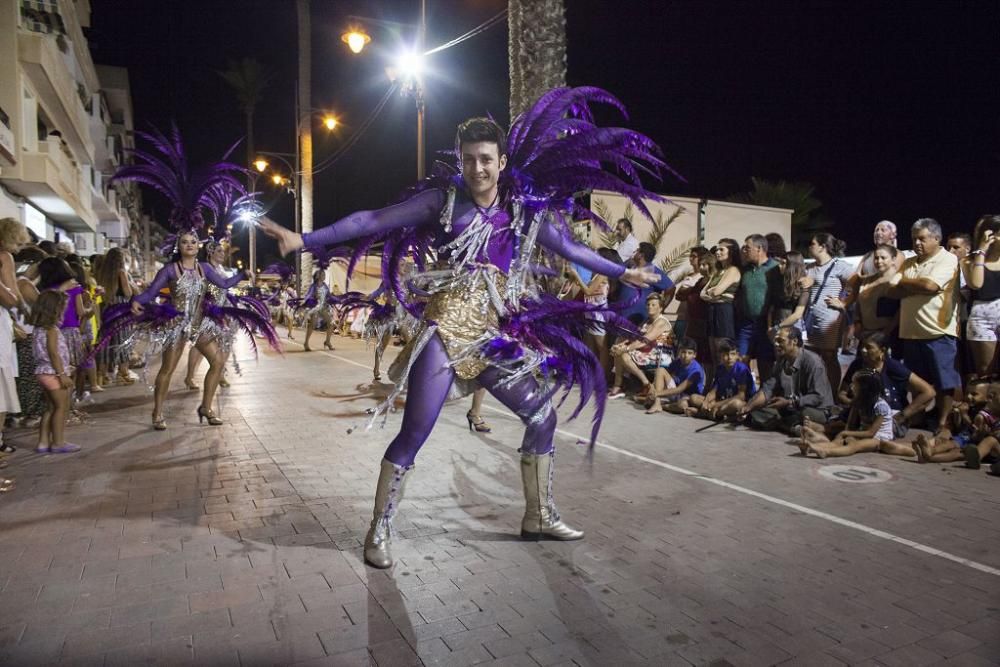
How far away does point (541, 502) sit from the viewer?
3.88 metres

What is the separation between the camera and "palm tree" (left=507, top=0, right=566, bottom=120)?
8633 millimetres

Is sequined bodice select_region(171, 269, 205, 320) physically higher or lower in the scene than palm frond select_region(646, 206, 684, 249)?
lower

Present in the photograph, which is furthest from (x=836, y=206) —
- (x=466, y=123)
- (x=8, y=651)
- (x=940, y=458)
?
(x=8, y=651)

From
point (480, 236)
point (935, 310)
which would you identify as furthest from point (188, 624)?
point (935, 310)

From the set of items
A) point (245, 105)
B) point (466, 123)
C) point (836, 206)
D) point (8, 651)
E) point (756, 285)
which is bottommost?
point (8, 651)

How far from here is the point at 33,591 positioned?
3.21 metres

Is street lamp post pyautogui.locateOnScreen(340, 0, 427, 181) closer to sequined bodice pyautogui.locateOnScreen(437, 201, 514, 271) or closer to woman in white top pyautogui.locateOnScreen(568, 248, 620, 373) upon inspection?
woman in white top pyautogui.locateOnScreen(568, 248, 620, 373)

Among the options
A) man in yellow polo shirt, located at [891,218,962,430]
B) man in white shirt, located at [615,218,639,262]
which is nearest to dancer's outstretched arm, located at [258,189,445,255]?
man in yellow polo shirt, located at [891,218,962,430]

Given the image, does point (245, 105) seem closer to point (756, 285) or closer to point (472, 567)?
point (756, 285)

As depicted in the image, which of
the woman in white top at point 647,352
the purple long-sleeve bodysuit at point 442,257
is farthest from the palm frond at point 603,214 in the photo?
the purple long-sleeve bodysuit at point 442,257

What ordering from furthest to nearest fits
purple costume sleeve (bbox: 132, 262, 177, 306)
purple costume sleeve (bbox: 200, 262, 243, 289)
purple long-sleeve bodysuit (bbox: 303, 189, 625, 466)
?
1. purple costume sleeve (bbox: 200, 262, 243, 289)
2. purple costume sleeve (bbox: 132, 262, 177, 306)
3. purple long-sleeve bodysuit (bbox: 303, 189, 625, 466)

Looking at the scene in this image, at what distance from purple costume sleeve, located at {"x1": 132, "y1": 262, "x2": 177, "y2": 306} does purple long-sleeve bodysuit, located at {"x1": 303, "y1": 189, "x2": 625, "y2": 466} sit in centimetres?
412

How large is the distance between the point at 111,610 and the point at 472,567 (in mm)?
1670

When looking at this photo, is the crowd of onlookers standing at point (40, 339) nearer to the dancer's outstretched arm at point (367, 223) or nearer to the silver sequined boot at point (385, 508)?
the silver sequined boot at point (385, 508)
